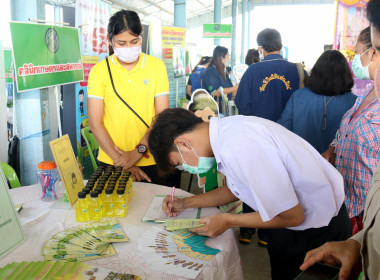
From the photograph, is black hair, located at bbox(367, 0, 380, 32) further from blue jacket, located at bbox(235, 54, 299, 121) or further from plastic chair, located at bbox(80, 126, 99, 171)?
plastic chair, located at bbox(80, 126, 99, 171)

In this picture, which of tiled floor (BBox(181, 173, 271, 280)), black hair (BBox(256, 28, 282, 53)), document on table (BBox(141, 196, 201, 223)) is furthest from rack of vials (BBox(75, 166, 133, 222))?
black hair (BBox(256, 28, 282, 53))

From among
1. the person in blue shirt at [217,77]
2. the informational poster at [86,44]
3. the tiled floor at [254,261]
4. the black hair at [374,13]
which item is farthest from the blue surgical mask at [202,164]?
the person in blue shirt at [217,77]

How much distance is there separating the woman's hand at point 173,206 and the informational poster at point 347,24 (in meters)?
4.23

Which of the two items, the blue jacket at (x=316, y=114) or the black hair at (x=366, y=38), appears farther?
the blue jacket at (x=316, y=114)

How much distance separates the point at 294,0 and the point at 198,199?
27.9m

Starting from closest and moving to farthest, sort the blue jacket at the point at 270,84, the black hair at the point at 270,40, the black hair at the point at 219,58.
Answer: the blue jacket at the point at 270,84 < the black hair at the point at 270,40 < the black hair at the point at 219,58

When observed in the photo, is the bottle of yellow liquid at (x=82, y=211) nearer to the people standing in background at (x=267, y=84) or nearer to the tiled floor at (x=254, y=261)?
the tiled floor at (x=254, y=261)

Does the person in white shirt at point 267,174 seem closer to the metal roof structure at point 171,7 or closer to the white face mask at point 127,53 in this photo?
the white face mask at point 127,53

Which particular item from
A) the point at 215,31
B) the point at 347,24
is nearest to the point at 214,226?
the point at 347,24

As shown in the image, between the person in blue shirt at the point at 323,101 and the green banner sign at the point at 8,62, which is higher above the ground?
the green banner sign at the point at 8,62

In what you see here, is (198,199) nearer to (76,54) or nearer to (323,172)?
(323,172)

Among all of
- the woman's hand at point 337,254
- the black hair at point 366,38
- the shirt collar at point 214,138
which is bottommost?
the woman's hand at point 337,254

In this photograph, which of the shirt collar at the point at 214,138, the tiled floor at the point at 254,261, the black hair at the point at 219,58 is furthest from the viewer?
the black hair at the point at 219,58

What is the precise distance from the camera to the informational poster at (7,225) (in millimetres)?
1099
